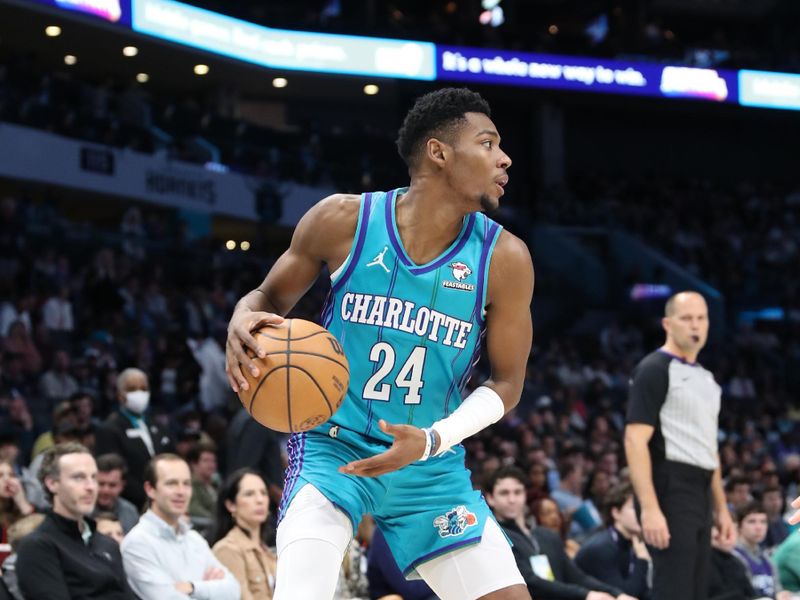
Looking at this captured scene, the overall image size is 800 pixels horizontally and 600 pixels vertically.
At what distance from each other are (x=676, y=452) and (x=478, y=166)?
109 inches

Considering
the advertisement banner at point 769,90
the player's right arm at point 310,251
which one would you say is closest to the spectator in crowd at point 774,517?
the player's right arm at point 310,251

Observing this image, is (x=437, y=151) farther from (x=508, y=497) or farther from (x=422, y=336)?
(x=508, y=497)

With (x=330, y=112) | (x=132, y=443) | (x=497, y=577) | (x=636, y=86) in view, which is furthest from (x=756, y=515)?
(x=330, y=112)

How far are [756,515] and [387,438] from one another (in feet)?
20.6

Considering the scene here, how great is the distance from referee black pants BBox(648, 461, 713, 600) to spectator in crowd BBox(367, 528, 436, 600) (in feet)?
4.15

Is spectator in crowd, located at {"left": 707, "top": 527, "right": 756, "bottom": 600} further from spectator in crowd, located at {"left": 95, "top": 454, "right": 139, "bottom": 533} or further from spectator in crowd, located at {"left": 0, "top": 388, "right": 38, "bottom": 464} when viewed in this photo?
spectator in crowd, located at {"left": 0, "top": 388, "right": 38, "bottom": 464}

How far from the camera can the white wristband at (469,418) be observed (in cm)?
374

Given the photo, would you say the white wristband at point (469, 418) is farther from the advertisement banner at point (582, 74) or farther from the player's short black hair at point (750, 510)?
the advertisement banner at point (582, 74)

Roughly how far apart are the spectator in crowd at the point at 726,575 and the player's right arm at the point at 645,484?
7.87 ft

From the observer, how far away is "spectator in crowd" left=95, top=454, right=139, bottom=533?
24.7 ft

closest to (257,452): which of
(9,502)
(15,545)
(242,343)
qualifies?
(9,502)

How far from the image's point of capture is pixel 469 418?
383 cm

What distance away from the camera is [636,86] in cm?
2473

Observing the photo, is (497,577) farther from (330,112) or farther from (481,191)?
(330,112)
